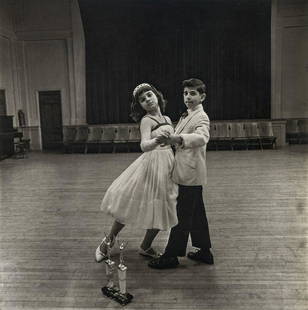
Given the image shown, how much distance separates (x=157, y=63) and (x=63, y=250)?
8.88m

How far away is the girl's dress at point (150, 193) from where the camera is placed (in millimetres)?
2820

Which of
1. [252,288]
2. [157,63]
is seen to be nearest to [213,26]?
[157,63]

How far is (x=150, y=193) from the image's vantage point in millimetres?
2834

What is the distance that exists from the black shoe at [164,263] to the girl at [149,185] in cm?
35

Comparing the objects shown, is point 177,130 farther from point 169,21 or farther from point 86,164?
point 169,21

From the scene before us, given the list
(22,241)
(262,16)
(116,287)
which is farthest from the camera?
(262,16)

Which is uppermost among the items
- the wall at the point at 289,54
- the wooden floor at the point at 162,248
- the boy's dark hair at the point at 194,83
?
the wall at the point at 289,54

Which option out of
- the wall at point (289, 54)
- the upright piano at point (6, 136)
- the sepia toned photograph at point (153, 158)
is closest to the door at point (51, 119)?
the sepia toned photograph at point (153, 158)

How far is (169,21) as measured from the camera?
10.9 meters

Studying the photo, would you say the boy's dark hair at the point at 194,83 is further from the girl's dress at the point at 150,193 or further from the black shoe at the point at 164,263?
the black shoe at the point at 164,263

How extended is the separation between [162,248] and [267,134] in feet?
24.9

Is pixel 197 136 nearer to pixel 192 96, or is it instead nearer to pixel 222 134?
pixel 192 96

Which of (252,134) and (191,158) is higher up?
(191,158)

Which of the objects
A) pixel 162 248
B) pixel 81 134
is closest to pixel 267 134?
pixel 81 134
